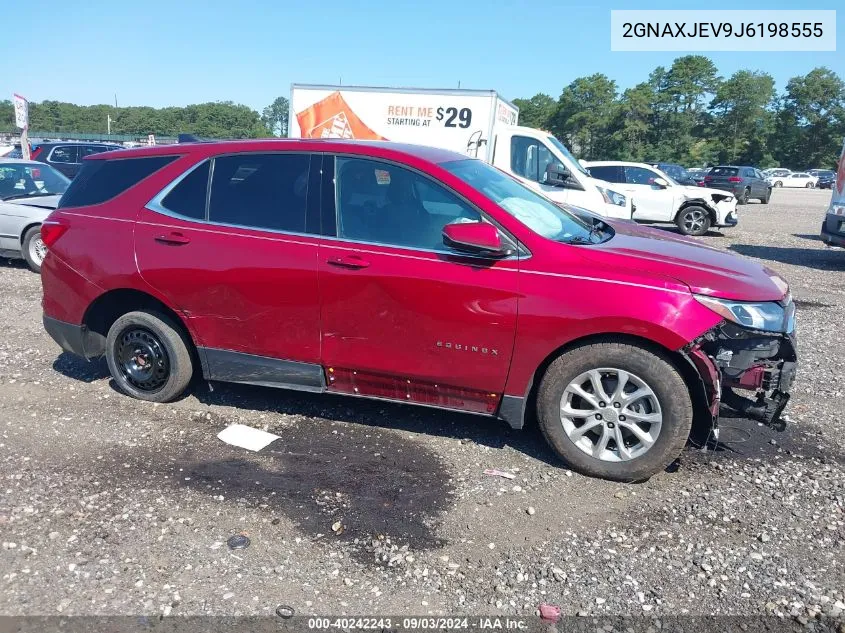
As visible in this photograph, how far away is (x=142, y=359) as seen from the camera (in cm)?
509

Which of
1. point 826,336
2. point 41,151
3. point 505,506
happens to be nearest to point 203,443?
point 505,506

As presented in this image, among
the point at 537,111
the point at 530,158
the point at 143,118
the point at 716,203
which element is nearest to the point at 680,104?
the point at 537,111

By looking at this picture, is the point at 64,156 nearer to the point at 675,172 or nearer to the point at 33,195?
the point at 33,195

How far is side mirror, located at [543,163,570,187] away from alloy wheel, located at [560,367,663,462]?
8274mm

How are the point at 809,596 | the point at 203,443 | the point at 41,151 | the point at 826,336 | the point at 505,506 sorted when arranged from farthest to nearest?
the point at 41,151 → the point at 826,336 → the point at 203,443 → the point at 505,506 → the point at 809,596

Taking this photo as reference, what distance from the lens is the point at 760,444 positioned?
4.59m

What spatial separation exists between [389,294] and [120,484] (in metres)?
1.90

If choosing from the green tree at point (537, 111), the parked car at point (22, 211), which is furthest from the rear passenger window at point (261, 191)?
the green tree at point (537, 111)

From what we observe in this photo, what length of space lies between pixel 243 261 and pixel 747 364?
3104mm

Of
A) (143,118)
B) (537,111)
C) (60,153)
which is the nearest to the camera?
(60,153)

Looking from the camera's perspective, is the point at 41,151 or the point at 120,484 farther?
the point at 41,151

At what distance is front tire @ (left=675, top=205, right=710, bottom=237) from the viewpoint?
17.0m

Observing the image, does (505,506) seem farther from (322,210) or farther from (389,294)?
(322,210)

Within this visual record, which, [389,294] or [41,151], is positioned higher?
[41,151]
